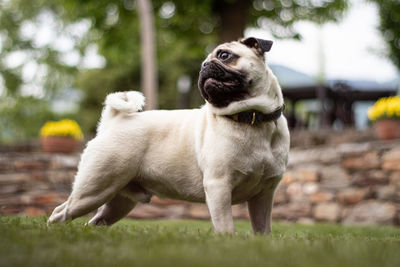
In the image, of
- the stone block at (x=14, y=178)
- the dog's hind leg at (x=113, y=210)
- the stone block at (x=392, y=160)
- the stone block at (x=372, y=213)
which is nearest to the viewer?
the dog's hind leg at (x=113, y=210)

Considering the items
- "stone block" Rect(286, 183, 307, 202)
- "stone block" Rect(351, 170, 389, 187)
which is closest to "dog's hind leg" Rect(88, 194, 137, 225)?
"stone block" Rect(286, 183, 307, 202)

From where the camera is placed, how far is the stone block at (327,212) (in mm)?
6113

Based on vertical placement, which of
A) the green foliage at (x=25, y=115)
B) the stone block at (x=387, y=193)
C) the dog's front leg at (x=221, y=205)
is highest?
the dog's front leg at (x=221, y=205)

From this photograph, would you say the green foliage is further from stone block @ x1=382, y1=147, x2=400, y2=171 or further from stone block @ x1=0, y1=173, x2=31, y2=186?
stone block @ x1=382, y1=147, x2=400, y2=171

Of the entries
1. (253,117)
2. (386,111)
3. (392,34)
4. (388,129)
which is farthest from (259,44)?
(392,34)

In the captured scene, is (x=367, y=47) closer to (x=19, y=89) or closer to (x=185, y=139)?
(x=19, y=89)

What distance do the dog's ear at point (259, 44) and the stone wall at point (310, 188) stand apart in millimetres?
3894

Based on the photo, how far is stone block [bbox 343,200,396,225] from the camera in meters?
5.73

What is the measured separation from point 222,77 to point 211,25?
941 cm

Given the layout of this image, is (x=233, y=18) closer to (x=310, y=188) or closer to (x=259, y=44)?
(x=310, y=188)

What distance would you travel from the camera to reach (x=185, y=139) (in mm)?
3025

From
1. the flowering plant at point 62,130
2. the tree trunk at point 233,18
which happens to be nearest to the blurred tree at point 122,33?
the tree trunk at point 233,18

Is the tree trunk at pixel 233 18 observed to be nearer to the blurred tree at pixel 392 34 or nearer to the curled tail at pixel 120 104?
the curled tail at pixel 120 104

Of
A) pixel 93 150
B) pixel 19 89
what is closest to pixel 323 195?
pixel 93 150
